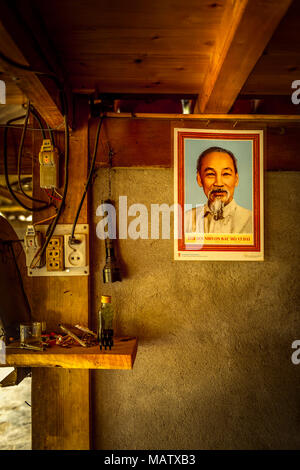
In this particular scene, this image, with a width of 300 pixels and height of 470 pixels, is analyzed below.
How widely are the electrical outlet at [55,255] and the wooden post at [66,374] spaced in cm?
8

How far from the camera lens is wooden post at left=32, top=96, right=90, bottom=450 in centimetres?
181

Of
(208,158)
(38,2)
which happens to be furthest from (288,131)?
(38,2)

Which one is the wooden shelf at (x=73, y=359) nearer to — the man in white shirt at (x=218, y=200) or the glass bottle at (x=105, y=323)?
the glass bottle at (x=105, y=323)

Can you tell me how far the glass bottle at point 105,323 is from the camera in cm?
162

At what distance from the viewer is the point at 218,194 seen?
1.96m

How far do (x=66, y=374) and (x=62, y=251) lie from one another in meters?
0.76

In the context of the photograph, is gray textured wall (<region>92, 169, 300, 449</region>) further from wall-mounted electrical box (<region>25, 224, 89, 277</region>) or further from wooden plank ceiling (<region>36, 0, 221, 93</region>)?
wooden plank ceiling (<region>36, 0, 221, 93</region>)

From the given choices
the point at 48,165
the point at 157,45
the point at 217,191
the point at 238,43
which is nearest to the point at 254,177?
the point at 217,191

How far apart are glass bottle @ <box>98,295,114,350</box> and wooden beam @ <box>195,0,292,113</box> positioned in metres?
1.31

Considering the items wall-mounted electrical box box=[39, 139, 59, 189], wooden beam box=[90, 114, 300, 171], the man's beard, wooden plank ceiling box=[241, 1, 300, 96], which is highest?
wooden plank ceiling box=[241, 1, 300, 96]

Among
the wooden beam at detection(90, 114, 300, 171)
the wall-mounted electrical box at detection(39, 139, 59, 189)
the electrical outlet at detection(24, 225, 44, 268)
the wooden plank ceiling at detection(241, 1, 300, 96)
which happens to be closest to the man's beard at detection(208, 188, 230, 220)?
the wooden beam at detection(90, 114, 300, 171)

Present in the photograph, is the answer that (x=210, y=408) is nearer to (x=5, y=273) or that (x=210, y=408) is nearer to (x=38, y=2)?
(x=5, y=273)

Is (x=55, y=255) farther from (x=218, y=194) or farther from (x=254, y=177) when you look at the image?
(x=254, y=177)

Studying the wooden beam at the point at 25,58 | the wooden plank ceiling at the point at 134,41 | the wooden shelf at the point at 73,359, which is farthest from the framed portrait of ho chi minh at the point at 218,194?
the wooden beam at the point at 25,58
